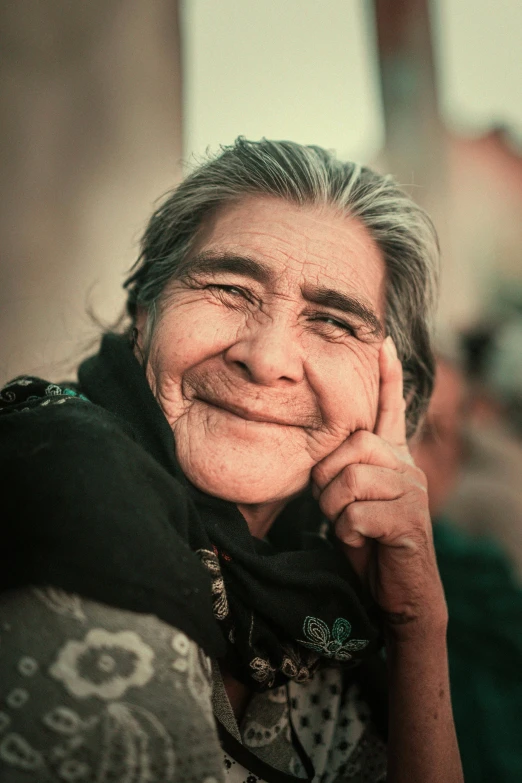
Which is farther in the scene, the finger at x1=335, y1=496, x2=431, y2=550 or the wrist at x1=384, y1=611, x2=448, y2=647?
the wrist at x1=384, y1=611, x2=448, y2=647

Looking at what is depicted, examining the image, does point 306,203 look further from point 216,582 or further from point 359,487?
point 216,582

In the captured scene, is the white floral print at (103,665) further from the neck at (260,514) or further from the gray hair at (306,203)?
the gray hair at (306,203)

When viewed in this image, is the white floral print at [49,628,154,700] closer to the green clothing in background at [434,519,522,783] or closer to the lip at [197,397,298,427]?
the lip at [197,397,298,427]

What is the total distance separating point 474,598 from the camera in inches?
107

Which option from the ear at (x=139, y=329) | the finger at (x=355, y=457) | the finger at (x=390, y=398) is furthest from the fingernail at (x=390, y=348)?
the ear at (x=139, y=329)

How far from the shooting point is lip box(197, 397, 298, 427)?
140 cm

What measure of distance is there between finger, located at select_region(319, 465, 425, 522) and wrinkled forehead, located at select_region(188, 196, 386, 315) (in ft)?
1.47

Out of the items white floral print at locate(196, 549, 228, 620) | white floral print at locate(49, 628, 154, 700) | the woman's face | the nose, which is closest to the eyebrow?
the woman's face

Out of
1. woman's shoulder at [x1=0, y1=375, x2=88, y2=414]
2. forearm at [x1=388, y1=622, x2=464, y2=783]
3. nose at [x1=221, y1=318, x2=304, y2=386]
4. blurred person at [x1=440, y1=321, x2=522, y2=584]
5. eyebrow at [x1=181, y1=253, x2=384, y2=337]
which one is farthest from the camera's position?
blurred person at [x1=440, y1=321, x2=522, y2=584]

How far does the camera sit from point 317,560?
1510mm

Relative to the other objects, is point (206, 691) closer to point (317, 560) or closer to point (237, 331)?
point (317, 560)

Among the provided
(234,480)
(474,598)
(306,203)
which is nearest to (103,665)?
A: (234,480)

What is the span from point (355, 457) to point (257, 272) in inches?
20.6

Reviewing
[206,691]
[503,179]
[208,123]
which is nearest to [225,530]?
[206,691]
